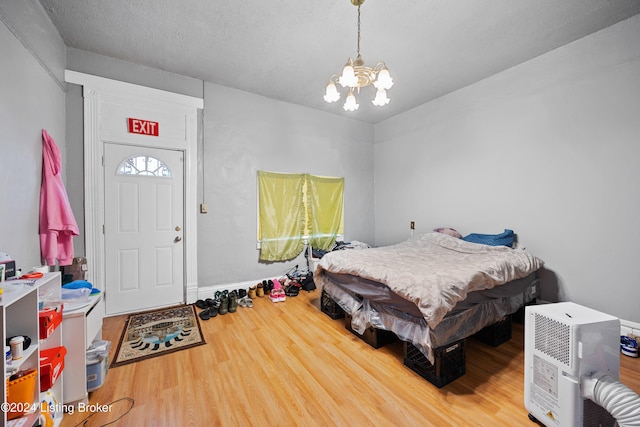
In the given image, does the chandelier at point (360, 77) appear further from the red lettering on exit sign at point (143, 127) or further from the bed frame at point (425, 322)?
the red lettering on exit sign at point (143, 127)

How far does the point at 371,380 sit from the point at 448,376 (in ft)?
1.77

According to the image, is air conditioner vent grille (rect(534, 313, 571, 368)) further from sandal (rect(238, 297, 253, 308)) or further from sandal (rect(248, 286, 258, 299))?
sandal (rect(248, 286, 258, 299))

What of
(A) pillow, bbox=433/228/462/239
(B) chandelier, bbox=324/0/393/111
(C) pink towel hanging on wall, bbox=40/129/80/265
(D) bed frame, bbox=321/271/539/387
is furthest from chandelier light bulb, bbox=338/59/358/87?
→ (A) pillow, bbox=433/228/462/239

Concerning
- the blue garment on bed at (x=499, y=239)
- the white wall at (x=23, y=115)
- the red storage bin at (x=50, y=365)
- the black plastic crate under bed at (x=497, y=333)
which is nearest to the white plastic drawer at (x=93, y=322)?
the red storage bin at (x=50, y=365)

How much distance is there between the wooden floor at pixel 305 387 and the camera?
1446 millimetres

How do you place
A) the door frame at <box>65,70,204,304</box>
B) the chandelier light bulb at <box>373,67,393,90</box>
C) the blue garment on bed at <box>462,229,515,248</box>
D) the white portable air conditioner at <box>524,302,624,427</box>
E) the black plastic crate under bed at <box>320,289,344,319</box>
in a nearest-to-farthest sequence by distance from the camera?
1. the white portable air conditioner at <box>524,302,624,427</box>
2. the chandelier light bulb at <box>373,67,393,90</box>
3. the door frame at <box>65,70,204,304</box>
4. the black plastic crate under bed at <box>320,289,344,319</box>
5. the blue garment on bed at <box>462,229,515,248</box>

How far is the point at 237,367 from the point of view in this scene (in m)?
1.91

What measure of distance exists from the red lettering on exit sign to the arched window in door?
28 cm

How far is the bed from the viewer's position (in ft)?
5.59

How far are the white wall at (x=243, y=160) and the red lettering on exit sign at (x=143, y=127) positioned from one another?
22.0 inches

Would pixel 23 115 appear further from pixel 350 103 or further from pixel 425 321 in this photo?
pixel 425 321

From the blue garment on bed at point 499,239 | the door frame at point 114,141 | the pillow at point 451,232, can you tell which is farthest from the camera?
the pillow at point 451,232

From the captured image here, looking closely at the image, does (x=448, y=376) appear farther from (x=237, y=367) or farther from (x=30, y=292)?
(x=30, y=292)

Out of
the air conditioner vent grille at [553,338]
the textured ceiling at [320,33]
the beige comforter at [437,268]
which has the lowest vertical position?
the air conditioner vent grille at [553,338]
